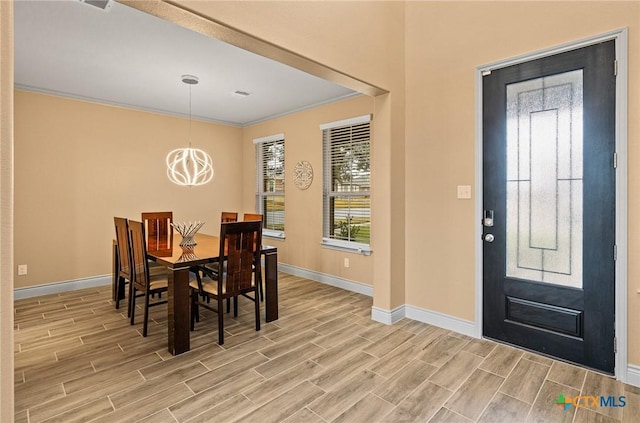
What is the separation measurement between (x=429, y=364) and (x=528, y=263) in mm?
1143

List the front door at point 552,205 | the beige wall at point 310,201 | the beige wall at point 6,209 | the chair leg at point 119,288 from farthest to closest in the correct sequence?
the beige wall at point 310,201 → the chair leg at point 119,288 → the front door at point 552,205 → the beige wall at point 6,209

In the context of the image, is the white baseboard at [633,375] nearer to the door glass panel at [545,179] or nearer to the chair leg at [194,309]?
the door glass panel at [545,179]

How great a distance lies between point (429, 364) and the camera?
8.28ft

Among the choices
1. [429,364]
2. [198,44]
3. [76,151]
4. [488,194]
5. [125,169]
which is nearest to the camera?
[429,364]

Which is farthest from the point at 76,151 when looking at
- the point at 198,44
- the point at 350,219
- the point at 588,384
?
the point at 588,384

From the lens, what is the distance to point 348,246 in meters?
4.62

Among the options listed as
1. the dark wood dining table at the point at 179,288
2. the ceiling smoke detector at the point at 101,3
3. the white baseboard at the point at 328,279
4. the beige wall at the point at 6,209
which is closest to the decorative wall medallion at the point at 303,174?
the white baseboard at the point at 328,279

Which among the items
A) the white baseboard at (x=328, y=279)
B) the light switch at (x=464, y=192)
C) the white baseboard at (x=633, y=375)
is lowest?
the white baseboard at (x=633, y=375)

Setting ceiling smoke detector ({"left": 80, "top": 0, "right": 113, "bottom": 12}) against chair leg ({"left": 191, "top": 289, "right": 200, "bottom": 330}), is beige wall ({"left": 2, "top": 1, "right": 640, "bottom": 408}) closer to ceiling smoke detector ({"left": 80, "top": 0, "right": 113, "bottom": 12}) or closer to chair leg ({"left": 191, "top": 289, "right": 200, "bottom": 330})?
ceiling smoke detector ({"left": 80, "top": 0, "right": 113, "bottom": 12})

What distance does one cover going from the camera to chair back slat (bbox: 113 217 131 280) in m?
3.35

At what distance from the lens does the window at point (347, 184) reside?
4422 mm

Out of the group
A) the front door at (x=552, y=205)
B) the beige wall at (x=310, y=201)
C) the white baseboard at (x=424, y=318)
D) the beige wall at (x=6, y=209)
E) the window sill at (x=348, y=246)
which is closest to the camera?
the beige wall at (x=6, y=209)

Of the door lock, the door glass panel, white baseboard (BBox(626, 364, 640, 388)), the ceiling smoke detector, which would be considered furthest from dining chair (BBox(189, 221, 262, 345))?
white baseboard (BBox(626, 364, 640, 388))

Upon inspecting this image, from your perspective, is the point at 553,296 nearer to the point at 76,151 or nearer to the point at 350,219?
the point at 350,219
